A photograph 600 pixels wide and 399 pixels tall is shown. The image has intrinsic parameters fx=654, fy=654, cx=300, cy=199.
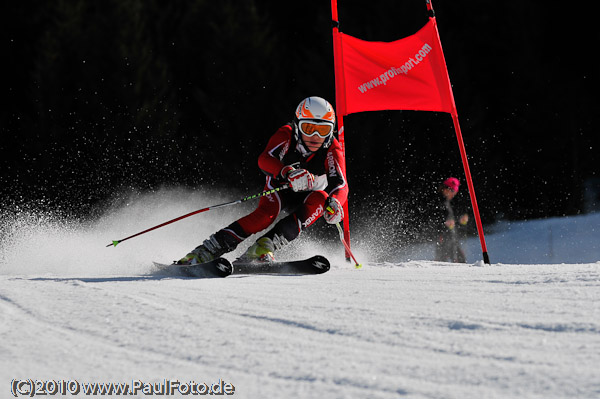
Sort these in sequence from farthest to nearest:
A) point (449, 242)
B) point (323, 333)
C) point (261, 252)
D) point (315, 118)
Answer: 1. point (449, 242)
2. point (315, 118)
3. point (261, 252)
4. point (323, 333)

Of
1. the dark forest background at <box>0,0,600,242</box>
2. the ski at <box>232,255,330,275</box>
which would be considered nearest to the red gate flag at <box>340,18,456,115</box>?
the ski at <box>232,255,330,275</box>

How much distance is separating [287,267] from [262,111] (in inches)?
429

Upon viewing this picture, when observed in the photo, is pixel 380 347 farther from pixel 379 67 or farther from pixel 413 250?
pixel 413 250

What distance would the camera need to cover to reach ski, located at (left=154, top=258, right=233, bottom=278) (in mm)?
4285

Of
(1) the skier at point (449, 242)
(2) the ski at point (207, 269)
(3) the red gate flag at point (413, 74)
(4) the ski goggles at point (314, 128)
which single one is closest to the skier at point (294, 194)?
(4) the ski goggles at point (314, 128)

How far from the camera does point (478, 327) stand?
232 cm

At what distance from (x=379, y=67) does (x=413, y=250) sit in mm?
6927

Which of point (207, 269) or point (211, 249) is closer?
point (207, 269)

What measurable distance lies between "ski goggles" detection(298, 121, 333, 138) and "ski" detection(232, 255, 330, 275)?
3.91ft

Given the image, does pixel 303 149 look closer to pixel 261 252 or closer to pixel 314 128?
pixel 314 128

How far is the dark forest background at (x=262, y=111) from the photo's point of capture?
14.0 metres

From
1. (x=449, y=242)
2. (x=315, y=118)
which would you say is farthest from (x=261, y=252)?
(x=449, y=242)

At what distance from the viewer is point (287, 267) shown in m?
4.54

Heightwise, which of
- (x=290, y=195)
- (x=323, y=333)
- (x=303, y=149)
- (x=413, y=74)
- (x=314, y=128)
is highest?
(x=413, y=74)
